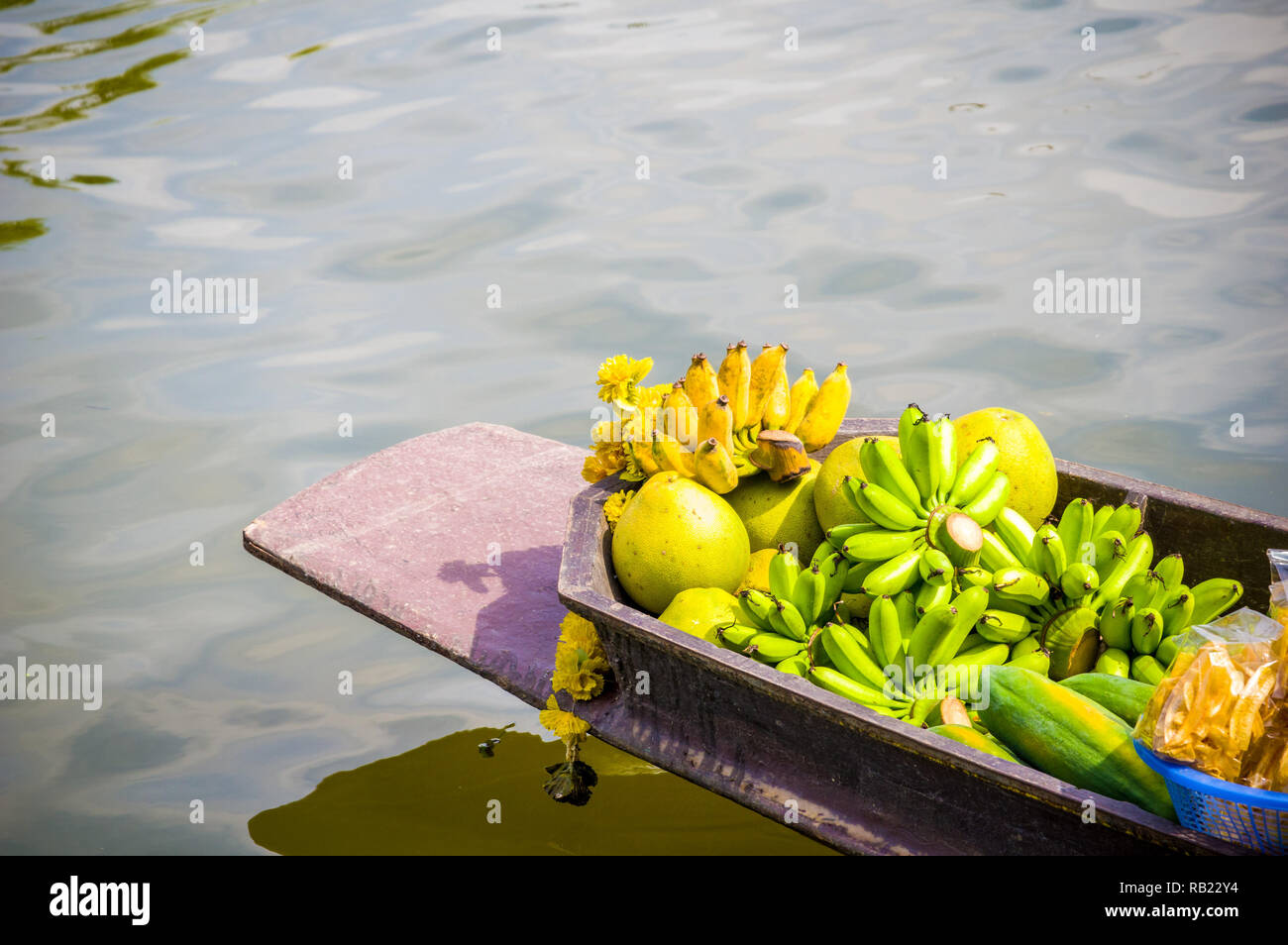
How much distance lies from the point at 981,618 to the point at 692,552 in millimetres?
612

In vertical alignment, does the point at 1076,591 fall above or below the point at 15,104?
below

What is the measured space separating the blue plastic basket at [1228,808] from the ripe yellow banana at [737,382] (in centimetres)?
135

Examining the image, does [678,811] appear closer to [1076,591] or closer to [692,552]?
[692,552]

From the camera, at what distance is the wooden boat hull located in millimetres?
1690

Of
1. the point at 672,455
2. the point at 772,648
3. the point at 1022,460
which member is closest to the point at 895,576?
the point at 772,648

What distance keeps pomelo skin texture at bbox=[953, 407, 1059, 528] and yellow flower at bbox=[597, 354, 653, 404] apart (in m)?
0.76

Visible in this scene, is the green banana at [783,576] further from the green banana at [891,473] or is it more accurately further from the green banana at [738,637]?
the green banana at [891,473]

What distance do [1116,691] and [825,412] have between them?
3.45ft

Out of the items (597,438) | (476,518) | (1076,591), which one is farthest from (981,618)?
(476,518)

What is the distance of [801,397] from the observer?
277cm

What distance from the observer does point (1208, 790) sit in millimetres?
1481

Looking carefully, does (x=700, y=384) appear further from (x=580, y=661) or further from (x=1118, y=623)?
(x=1118, y=623)

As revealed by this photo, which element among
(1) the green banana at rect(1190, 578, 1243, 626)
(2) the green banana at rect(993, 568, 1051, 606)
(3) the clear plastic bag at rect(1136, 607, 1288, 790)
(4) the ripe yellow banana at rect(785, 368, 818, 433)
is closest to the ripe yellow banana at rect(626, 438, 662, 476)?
(4) the ripe yellow banana at rect(785, 368, 818, 433)

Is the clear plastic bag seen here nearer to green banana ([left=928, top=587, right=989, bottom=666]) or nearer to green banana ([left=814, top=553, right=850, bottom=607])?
green banana ([left=928, top=587, right=989, bottom=666])
